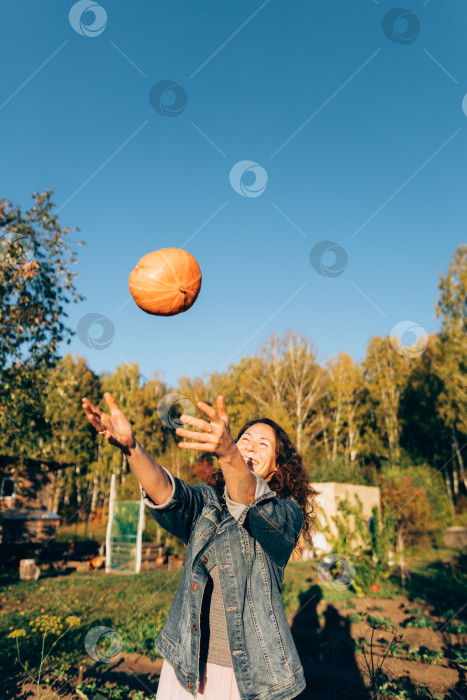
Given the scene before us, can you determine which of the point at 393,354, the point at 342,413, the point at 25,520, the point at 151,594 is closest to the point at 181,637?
the point at 151,594

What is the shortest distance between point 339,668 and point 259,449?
5474 mm

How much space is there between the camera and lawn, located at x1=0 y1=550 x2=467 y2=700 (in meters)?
5.14

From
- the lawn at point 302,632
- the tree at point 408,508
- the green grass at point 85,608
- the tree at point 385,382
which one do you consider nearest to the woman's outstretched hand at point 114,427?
the lawn at point 302,632

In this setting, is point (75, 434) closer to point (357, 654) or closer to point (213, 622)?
point (357, 654)

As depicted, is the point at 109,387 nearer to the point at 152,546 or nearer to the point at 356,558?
the point at 152,546

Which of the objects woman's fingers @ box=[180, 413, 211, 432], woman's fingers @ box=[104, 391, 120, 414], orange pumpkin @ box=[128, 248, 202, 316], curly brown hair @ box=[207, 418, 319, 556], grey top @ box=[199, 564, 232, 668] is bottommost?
grey top @ box=[199, 564, 232, 668]

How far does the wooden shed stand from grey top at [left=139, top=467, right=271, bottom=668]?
16332 millimetres

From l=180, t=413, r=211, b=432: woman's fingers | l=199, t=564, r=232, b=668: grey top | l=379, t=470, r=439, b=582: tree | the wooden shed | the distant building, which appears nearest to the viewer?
l=180, t=413, r=211, b=432: woman's fingers

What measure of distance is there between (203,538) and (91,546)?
23.0 metres

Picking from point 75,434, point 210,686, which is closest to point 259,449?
point 210,686

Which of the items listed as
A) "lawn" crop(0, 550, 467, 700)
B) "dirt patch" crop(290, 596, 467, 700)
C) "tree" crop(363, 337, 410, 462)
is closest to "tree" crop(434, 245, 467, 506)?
"tree" crop(363, 337, 410, 462)

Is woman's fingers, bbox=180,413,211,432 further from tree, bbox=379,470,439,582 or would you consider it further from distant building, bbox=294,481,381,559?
distant building, bbox=294,481,381,559

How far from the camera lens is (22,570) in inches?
536

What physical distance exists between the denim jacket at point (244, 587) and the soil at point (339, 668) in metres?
2.99
